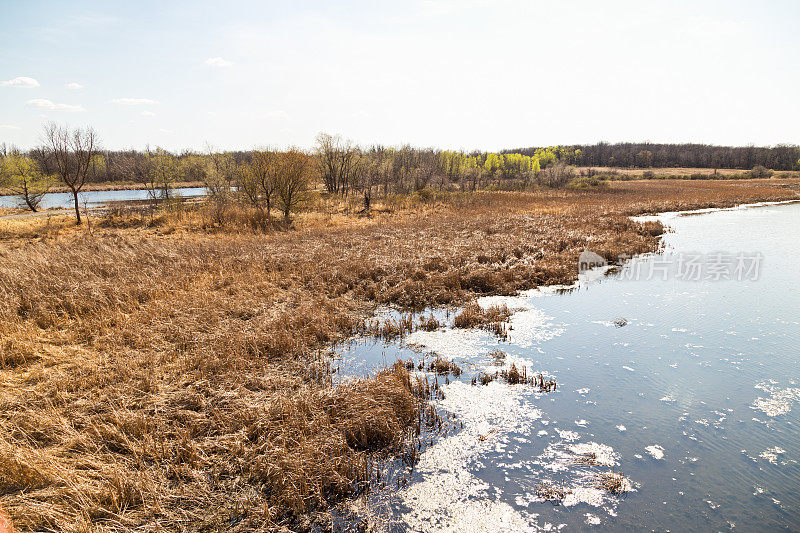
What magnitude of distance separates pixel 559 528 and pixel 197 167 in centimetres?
4697

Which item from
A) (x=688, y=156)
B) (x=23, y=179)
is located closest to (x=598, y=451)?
(x=23, y=179)

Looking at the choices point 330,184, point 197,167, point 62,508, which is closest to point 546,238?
point 62,508

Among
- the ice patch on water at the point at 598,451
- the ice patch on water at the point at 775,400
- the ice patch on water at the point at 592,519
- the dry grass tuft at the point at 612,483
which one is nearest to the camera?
the ice patch on water at the point at 592,519

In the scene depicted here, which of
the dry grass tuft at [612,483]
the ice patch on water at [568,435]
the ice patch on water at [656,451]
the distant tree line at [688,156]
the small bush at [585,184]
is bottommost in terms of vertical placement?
the dry grass tuft at [612,483]

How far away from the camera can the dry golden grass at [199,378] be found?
205 inches

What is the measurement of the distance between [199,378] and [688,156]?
17399 centimetres

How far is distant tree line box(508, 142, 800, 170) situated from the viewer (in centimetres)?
12187

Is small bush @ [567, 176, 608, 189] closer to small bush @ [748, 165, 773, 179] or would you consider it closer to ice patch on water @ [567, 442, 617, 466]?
small bush @ [748, 165, 773, 179]

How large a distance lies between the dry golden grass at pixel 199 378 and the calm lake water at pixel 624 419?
1.33m

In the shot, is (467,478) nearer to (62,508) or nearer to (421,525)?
(421,525)

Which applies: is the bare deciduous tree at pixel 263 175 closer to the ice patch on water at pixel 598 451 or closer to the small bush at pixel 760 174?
the ice patch on water at pixel 598 451

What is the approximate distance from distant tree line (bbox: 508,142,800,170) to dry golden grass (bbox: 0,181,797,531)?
146666mm

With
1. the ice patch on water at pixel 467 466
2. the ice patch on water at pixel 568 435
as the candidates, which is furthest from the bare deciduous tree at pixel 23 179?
the ice patch on water at pixel 568 435

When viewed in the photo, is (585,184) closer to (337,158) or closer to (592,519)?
(337,158)
